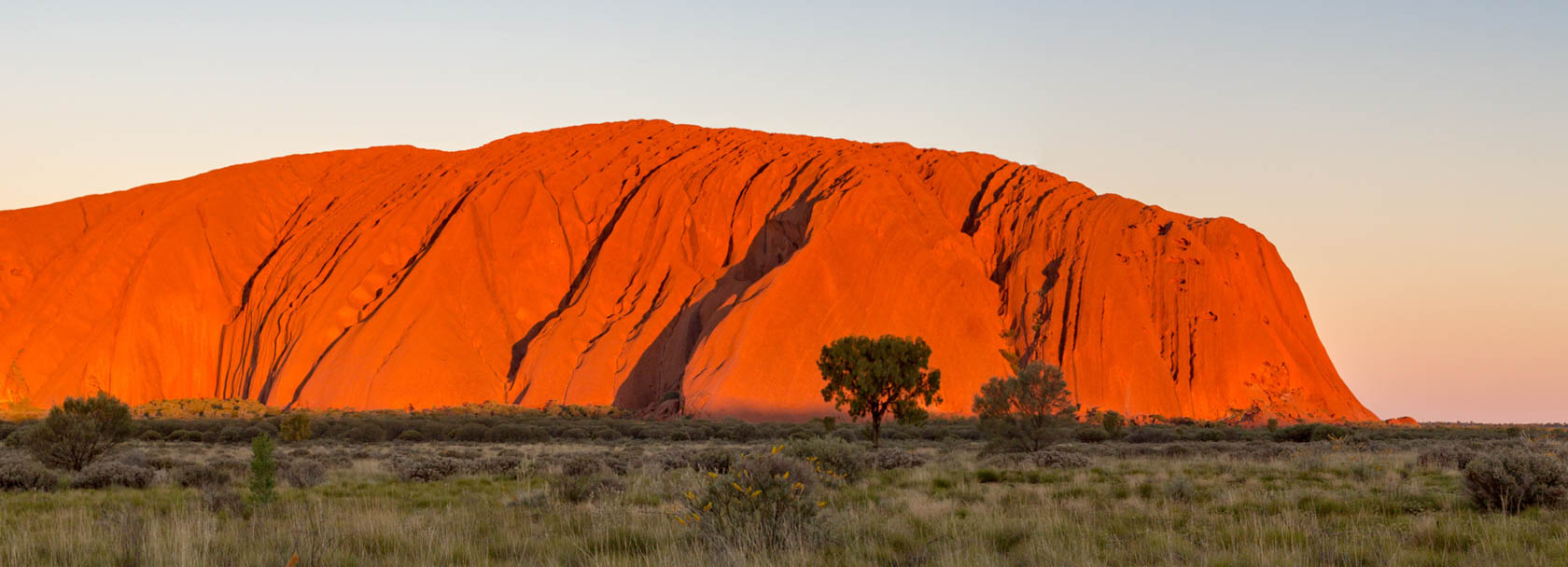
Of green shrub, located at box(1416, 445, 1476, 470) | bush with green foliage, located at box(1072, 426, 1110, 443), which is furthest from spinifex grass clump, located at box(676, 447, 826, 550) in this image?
bush with green foliage, located at box(1072, 426, 1110, 443)

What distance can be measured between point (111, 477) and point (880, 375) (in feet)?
90.4

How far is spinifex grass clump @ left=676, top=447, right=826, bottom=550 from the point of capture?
29.2ft

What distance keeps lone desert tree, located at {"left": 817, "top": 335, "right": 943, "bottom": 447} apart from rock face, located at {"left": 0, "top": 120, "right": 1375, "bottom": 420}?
27023 mm

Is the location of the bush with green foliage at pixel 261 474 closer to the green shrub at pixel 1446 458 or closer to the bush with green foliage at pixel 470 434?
the green shrub at pixel 1446 458

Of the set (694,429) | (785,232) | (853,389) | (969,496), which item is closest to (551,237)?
(785,232)

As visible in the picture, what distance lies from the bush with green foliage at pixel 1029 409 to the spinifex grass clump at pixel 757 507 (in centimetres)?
2098

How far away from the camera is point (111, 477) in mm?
17297

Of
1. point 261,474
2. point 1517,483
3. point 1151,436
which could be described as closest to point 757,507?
point 261,474

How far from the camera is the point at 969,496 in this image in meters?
14.7

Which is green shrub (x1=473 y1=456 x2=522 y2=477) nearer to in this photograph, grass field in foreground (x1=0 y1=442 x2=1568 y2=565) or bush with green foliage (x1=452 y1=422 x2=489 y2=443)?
grass field in foreground (x1=0 y1=442 x2=1568 y2=565)

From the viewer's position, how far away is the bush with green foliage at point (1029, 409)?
30.1m

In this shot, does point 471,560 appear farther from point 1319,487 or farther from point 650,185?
point 650,185

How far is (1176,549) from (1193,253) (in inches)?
3082

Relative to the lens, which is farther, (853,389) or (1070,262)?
(1070,262)
